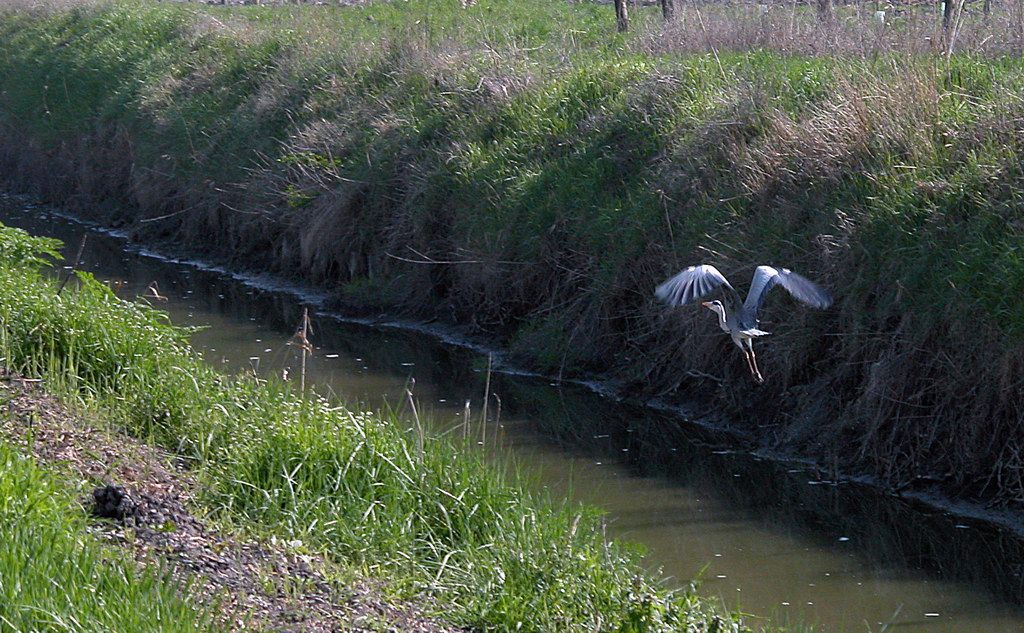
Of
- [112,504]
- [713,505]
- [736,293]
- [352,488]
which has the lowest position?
[713,505]

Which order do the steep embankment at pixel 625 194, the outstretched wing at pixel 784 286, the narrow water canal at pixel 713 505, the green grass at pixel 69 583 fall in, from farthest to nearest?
the steep embankment at pixel 625 194
the outstretched wing at pixel 784 286
the narrow water canal at pixel 713 505
the green grass at pixel 69 583

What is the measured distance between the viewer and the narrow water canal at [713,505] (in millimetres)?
6543

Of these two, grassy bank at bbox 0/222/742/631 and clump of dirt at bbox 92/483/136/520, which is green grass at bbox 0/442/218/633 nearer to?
clump of dirt at bbox 92/483/136/520

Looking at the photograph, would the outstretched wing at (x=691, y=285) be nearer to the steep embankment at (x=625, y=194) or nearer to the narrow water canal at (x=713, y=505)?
the narrow water canal at (x=713, y=505)

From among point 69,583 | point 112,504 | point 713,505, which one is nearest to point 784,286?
→ point 713,505

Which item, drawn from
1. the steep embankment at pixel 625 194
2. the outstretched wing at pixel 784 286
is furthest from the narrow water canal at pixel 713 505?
the outstretched wing at pixel 784 286

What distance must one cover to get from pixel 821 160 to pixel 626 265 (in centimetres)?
176

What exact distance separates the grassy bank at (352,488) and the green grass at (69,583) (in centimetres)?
96

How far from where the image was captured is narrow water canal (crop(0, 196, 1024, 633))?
6.54m

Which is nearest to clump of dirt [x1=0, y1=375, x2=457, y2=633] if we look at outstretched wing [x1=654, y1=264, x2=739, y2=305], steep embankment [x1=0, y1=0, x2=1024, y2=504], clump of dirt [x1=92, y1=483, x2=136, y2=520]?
clump of dirt [x1=92, y1=483, x2=136, y2=520]

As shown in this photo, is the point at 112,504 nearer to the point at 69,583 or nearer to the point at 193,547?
the point at 193,547

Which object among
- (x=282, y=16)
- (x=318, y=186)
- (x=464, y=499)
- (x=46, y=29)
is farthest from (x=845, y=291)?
(x=46, y=29)

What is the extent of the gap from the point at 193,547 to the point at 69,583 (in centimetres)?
86

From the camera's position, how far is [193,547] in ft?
15.9
